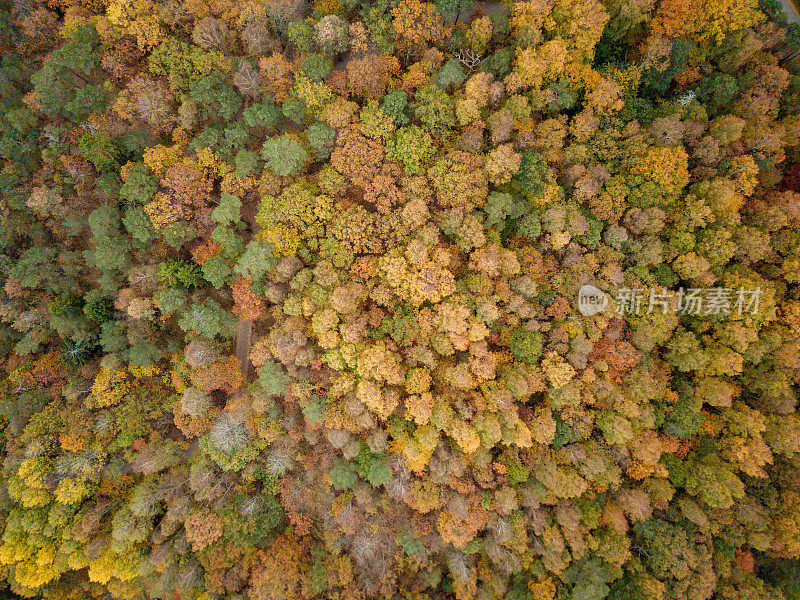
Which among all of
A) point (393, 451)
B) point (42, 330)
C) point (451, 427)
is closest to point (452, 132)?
point (451, 427)

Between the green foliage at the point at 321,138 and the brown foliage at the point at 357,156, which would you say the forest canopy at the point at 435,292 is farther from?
the green foliage at the point at 321,138

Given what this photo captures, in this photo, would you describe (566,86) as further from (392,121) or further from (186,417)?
(186,417)

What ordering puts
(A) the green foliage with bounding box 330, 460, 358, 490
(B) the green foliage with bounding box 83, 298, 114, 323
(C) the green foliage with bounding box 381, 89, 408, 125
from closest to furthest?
(C) the green foliage with bounding box 381, 89, 408, 125, (A) the green foliage with bounding box 330, 460, 358, 490, (B) the green foliage with bounding box 83, 298, 114, 323

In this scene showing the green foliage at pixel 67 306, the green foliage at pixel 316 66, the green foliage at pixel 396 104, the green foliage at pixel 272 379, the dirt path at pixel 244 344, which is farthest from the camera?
the dirt path at pixel 244 344

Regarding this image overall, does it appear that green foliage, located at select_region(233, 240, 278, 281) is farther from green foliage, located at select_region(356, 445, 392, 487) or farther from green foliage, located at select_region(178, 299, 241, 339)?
green foliage, located at select_region(356, 445, 392, 487)

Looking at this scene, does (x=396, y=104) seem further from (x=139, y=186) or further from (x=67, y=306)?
(x=67, y=306)

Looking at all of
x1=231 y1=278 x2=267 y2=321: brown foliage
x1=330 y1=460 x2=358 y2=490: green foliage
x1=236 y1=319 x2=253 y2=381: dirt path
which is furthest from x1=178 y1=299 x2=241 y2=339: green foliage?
x1=330 y1=460 x2=358 y2=490: green foliage

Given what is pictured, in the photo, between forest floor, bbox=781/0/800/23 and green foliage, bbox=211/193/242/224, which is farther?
forest floor, bbox=781/0/800/23

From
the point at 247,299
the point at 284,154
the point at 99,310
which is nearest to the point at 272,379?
the point at 247,299

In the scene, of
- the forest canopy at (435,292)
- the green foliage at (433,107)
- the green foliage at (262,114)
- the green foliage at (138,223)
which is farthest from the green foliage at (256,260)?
the green foliage at (433,107)
